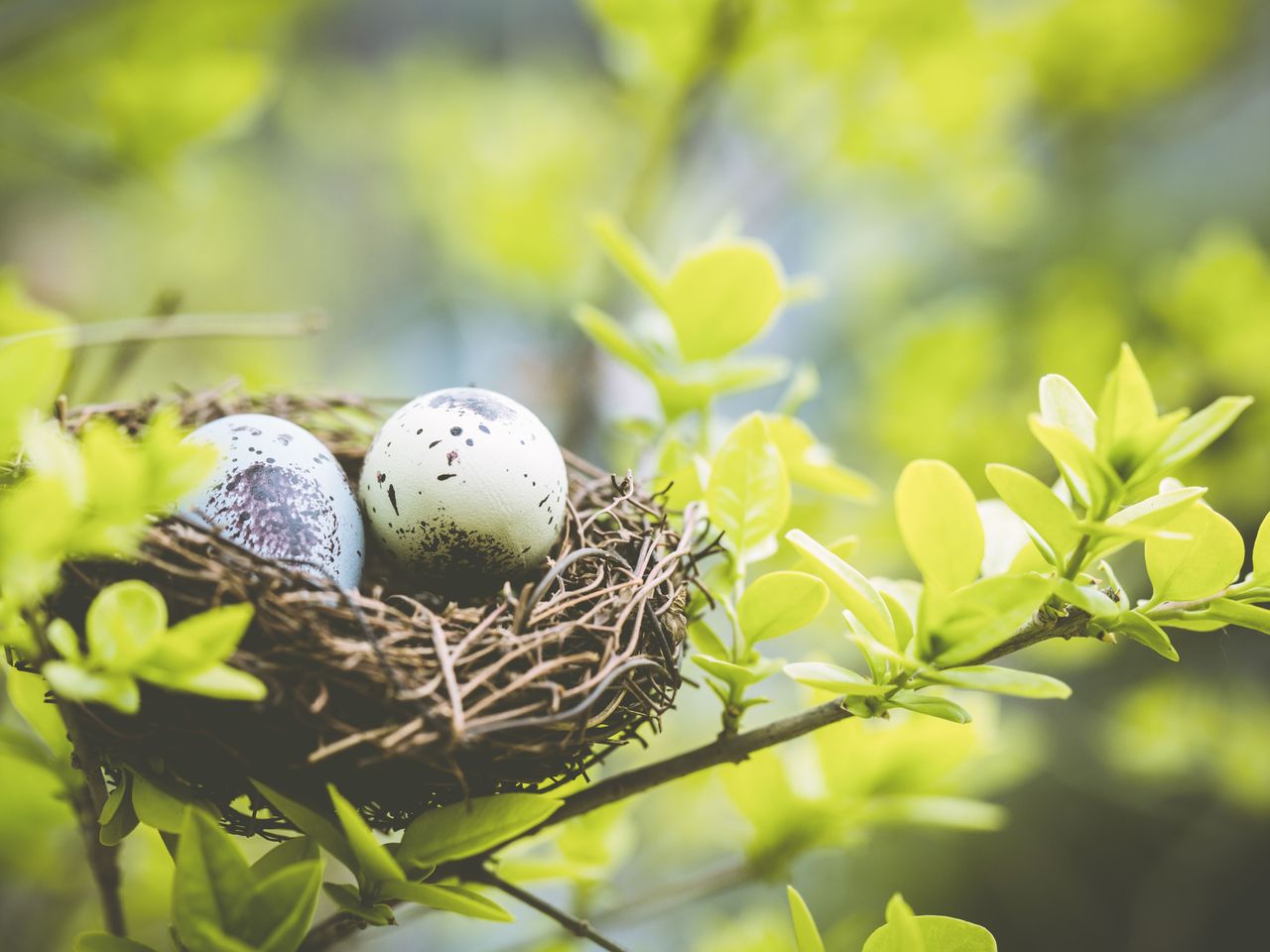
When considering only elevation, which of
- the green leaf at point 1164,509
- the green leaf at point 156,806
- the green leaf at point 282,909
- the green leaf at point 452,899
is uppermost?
the green leaf at point 1164,509

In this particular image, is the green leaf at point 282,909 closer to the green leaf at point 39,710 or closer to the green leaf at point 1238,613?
the green leaf at point 39,710

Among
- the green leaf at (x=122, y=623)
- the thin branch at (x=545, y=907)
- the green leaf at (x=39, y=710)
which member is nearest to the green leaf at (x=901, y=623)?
the thin branch at (x=545, y=907)

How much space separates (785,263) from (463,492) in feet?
5.30

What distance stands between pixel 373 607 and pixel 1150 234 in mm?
1843

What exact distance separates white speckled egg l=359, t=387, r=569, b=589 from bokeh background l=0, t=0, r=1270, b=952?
128 mm

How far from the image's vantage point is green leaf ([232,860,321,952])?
1.19 ft

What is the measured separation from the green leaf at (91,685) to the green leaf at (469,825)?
148 mm

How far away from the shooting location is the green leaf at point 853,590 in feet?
1.36

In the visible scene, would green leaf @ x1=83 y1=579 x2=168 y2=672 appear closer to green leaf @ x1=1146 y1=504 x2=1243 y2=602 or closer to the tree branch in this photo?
the tree branch

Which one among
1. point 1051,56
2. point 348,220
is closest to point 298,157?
point 348,220

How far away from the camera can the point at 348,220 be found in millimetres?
2152

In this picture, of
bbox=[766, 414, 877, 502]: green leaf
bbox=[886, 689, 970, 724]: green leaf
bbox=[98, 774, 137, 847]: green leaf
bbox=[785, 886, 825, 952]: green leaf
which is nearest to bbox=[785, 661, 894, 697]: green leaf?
bbox=[886, 689, 970, 724]: green leaf

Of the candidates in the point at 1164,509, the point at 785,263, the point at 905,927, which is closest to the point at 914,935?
the point at 905,927

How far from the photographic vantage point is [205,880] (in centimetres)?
36
